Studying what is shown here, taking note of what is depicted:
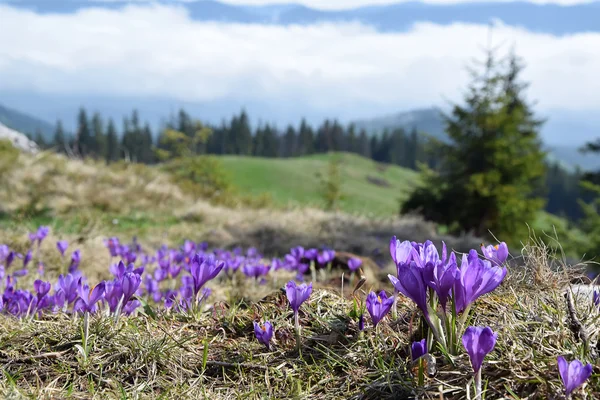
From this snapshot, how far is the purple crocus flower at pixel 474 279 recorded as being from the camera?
4.59 feet

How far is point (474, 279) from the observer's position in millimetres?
1407

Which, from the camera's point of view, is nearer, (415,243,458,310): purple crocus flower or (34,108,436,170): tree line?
(415,243,458,310): purple crocus flower

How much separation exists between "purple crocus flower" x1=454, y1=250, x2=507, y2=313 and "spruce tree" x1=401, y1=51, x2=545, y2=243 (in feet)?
63.9

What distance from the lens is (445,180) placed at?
21703 millimetres

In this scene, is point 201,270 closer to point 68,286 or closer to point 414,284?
point 68,286

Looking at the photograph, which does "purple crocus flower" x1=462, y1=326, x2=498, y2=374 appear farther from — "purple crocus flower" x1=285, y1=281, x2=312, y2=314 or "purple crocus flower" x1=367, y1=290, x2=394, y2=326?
"purple crocus flower" x1=285, y1=281, x2=312, y2=314

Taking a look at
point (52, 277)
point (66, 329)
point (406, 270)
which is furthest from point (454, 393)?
point (52, 277)

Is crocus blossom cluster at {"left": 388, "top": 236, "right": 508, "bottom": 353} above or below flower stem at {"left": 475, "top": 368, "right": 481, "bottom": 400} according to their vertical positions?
above

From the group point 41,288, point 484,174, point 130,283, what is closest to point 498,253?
point 130,283

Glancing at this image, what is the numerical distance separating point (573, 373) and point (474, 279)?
0.34 metres

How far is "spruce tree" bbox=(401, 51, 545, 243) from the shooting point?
20547 millimetres

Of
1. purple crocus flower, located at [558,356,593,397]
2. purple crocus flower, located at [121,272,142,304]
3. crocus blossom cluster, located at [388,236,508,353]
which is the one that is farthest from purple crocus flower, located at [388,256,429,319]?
purple crocus flower, located at [121,272,142,304]

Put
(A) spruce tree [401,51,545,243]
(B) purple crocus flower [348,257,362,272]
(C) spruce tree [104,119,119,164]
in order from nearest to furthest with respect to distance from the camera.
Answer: (B) purple crocus flower [348,257,362,272]
(A) spruce tree [401,51,545,243]
(C) spruce tree [104,119,119,164]

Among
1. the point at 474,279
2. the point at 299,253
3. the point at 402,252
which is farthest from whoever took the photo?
the point at 299,253
